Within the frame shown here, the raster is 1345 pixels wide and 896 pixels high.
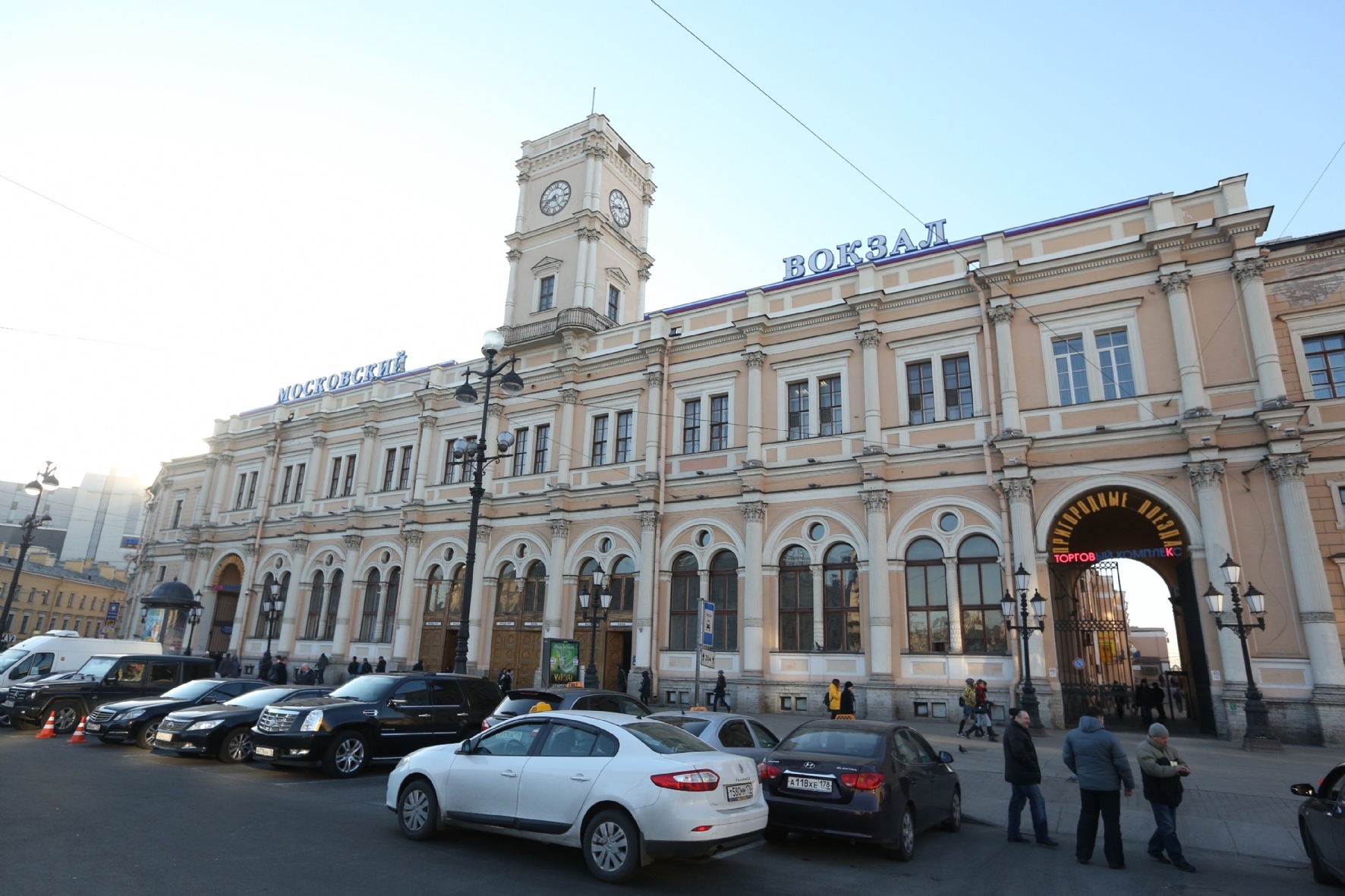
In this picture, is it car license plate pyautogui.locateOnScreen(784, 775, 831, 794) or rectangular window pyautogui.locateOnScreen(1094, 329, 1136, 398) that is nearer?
car license plate pyautogui.locateOnScreen(784, 775, 831, 794)

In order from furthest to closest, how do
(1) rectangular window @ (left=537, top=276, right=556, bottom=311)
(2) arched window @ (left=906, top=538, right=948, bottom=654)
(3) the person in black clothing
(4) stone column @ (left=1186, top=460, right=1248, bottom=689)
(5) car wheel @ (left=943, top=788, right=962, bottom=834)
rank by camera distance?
1. (1) rectangular window @ (left=537, top=276, right=556, bottom=311)
2. (2) arched window @ (left=906, top=538, right=948, bottom=654)
3. (3) the person in black clothing
4. (4) stone column @ (left=1186, top=460, right=1248, bottom=689)
5. (5) car wheel @ (left=943, top=788, right=962, bottom=834)

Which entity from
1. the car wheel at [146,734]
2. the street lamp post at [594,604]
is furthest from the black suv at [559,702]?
the street lamp post at [594,604]

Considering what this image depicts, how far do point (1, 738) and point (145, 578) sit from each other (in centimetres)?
4017

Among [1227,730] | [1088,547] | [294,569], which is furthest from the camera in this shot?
[294,569]

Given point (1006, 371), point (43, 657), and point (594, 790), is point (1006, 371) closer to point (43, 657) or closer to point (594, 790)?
point (594, 790)

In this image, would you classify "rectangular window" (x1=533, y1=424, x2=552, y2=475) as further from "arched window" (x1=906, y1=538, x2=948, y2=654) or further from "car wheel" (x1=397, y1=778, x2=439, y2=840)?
"car wheel" (x1=397, y1=778, x2=439, y2=840)

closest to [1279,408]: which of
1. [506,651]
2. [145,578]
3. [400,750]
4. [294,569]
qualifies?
[400,750]

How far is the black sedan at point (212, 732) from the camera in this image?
1317 cm

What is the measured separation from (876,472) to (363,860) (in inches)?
802

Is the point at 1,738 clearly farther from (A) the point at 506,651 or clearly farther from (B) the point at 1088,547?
(B) the point at 1088,547

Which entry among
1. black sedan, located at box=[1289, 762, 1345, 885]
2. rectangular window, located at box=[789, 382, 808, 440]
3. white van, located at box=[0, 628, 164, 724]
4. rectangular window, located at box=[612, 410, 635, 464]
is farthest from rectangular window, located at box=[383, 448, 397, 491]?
black sedan, located at box=[1289, 762, 1345, 885]

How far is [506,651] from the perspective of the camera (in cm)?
3241

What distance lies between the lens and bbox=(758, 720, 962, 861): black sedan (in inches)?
331

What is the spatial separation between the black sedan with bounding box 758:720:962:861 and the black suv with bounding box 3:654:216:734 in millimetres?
16382
